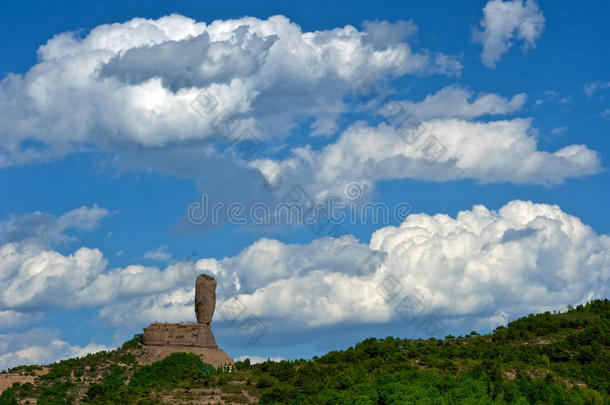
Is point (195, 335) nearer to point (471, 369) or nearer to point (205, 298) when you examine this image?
point (205, 298)

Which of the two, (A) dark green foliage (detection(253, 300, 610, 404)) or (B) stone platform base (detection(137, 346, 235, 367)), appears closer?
(A) dark green foliage (detection(253, 300, 610, 404))

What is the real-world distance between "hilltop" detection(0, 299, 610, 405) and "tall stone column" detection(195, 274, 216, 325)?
3098 centimetres

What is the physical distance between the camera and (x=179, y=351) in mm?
98125

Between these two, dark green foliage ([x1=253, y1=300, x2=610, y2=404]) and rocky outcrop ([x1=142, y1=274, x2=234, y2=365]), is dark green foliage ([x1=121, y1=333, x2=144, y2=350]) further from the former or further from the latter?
dark green foliage ([x1=253, y1=300, x2=610, y2=404])

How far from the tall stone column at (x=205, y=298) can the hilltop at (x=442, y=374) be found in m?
31.0

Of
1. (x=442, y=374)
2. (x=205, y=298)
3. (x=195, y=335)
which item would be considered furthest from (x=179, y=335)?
(x=442, y=374)

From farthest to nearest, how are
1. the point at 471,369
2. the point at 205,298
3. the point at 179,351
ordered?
the point at 205,298 → the point at 179,351 → the point at 471,369

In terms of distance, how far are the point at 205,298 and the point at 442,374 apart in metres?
54.2

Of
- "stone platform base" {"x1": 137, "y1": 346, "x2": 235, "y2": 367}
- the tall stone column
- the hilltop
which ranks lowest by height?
the hilltop

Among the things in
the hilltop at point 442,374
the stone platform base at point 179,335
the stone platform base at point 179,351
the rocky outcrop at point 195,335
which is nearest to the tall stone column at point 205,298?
the rocky outcrop at point 195,335

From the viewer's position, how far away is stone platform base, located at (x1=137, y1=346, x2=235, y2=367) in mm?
97500

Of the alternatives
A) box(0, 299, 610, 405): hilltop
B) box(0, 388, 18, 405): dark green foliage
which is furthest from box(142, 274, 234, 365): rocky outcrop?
box(0, 299, 610, 405): hilltop

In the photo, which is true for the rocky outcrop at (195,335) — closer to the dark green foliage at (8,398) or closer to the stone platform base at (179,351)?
the stone platform base at (179,351)

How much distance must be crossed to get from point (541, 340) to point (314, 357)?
21298mm
